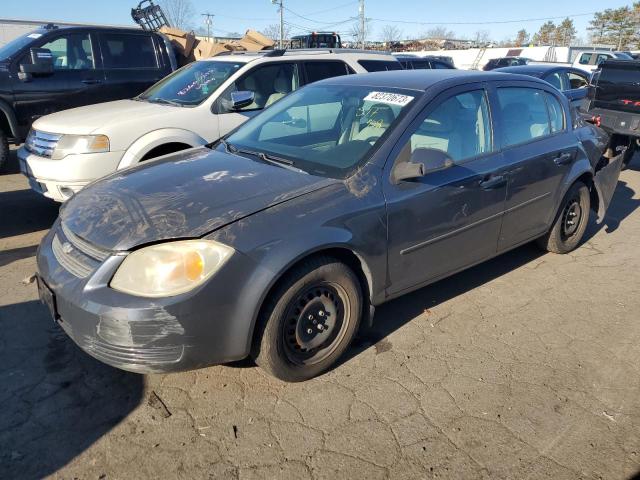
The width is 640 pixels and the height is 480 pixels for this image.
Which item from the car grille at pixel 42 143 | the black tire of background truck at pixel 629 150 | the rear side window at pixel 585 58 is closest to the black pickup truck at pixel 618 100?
the black tire of background truck at pixel 629 150

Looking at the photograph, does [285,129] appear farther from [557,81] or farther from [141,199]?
[557,81]

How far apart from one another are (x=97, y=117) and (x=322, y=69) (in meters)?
2.87

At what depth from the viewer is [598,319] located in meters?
3.80

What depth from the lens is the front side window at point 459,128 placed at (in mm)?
3443

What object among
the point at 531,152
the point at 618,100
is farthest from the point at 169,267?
the point at 618,100

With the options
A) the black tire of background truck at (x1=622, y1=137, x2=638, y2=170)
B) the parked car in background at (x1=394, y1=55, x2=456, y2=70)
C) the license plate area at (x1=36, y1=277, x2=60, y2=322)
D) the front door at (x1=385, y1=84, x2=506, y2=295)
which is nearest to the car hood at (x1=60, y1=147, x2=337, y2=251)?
the license plate area at (x1=36, y1=277, x2=60, y2=322)

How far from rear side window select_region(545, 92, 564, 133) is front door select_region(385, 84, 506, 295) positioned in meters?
1.03

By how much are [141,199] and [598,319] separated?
3.35m

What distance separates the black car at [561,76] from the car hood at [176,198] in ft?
24.5

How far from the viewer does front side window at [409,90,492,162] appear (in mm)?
3443

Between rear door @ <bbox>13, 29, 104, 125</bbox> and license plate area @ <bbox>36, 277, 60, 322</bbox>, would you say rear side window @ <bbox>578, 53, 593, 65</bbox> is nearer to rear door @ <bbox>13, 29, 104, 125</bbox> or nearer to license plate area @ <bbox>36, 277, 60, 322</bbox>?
rear door @ <bbox>13, 29, 104, 125</bbox>

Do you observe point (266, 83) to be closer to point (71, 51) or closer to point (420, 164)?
point (420, 164)

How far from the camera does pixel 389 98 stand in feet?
11.5

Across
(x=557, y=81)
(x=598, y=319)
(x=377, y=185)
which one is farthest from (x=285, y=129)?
(x=557, y=81)
